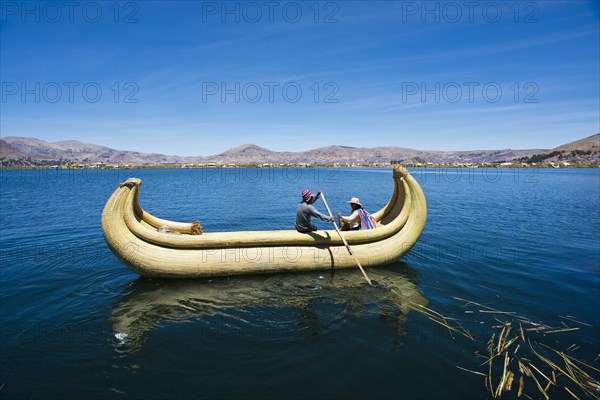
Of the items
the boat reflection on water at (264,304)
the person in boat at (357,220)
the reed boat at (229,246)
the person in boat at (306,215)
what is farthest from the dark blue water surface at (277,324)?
the person in boat at (357,220)

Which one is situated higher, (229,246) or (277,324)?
(229,246)

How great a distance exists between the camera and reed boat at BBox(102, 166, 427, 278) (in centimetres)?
904

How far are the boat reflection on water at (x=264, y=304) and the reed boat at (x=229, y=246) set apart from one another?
41 centimetres

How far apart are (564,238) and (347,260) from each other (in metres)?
14.3

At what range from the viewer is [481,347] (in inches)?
269

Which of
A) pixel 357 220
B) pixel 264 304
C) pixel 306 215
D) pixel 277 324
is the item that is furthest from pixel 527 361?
pixel 306 215

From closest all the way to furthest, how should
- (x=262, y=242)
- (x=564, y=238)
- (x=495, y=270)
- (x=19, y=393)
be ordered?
(x=19, y=393)
(x=262, y=242)
(x=495, y=270)
(x=564, y=238)

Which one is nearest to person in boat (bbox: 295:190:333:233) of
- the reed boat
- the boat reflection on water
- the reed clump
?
the reed boat

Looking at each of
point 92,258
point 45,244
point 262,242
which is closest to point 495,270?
point 262,242

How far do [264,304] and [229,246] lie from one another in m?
2.20

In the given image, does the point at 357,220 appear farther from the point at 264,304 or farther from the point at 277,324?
the point at 277,324

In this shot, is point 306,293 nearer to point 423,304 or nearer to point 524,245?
point 423,304

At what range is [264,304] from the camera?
8.48m

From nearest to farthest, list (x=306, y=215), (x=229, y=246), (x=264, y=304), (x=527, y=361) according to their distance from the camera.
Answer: (x=527, y=361), (x=264, y=304), (x=229, y=246), (x=306, y=215)
